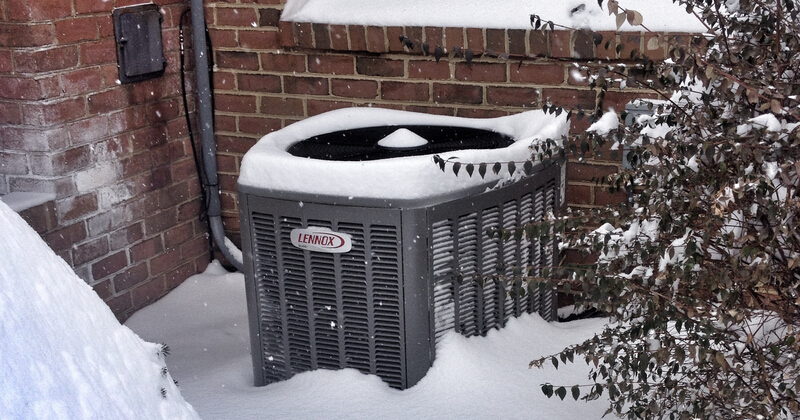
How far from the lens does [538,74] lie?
11.5 feet

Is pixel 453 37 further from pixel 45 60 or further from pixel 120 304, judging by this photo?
pixel 120 304

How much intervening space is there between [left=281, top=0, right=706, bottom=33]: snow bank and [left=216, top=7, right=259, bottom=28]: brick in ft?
0.62

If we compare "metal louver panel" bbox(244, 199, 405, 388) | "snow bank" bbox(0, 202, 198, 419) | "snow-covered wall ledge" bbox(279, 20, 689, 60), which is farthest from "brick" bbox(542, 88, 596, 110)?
"snow bank" bbox(0, 202, 198, 419)

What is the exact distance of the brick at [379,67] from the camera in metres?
3.73

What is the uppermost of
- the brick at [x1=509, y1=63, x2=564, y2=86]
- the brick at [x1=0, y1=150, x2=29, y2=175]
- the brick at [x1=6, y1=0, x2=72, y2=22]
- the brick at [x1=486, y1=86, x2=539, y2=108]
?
the brick at [x1=6, y1=0, x2=72, y2=22]

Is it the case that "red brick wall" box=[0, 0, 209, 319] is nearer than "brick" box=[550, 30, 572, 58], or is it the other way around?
"red brick wall" box=[0, 0, 209, 319]

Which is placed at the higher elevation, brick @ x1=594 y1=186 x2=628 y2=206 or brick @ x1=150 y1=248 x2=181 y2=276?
brick @ x1=594 y1=186 x2=628 y2=206

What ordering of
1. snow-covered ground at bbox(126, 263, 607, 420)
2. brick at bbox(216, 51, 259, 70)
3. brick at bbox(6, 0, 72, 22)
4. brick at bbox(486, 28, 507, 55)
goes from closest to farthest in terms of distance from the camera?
snow-covered ground at bbox(126, 263, 607, 420), brick at bbox(6, 0, 72, 22), brick at bbox(486, 28, 507, 55), brick at bbox(216, 51, 259, 70)

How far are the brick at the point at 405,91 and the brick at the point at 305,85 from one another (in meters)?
0.28

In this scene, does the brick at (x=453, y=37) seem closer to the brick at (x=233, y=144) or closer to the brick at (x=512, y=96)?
the brick at (x=512, y=96)

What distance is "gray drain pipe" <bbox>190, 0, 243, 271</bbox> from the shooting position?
3.87 metres

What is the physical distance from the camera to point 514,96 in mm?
3576

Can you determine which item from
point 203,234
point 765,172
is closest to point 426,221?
point 765,172

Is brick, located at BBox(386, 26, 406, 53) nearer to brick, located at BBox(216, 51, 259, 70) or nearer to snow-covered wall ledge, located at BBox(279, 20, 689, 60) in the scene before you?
snow-covered wall ledge, located at BBox(279, 20, 689, 60)
